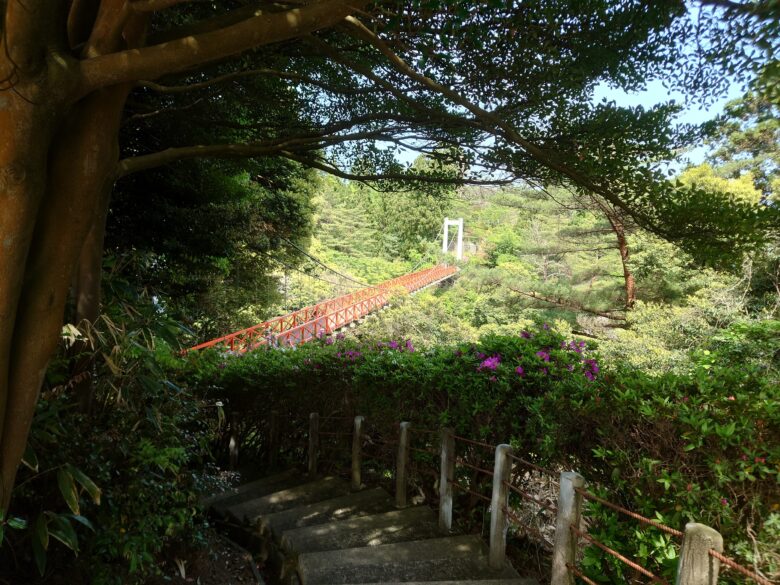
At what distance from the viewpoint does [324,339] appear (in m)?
5.63

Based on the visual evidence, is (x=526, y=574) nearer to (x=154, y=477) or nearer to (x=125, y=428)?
(x=154, y=477)

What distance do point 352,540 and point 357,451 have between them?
41.3 inches

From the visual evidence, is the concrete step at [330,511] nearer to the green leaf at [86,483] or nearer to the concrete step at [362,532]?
the concrete step at [362,532]

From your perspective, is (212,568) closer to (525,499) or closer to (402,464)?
(402,464)

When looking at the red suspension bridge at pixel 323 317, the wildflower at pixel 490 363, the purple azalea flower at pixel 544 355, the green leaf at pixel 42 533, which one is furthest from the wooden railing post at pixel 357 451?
the red suspension bridge at pixel 323 317

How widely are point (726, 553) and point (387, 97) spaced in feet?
12.4

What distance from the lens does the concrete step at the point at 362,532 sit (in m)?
2.93

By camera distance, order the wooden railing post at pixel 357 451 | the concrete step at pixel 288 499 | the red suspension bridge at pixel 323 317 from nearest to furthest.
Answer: the concrete step at pixel 288 499, the wooden railing post at pixel 357 451, the red suspension bridge at pixel 323 317

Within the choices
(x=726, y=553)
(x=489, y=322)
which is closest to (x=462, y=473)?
(x=726, y=553)

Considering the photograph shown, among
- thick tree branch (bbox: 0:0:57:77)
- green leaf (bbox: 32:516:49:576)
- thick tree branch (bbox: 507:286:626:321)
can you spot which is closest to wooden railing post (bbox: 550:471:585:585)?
green leaf (bbox: 32:516:49:576)

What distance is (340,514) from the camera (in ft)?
11.6

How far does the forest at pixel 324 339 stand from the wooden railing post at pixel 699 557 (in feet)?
1.48

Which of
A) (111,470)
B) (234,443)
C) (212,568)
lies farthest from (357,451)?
(234,443)

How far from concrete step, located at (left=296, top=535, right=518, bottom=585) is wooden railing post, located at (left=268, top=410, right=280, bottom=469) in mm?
2632
